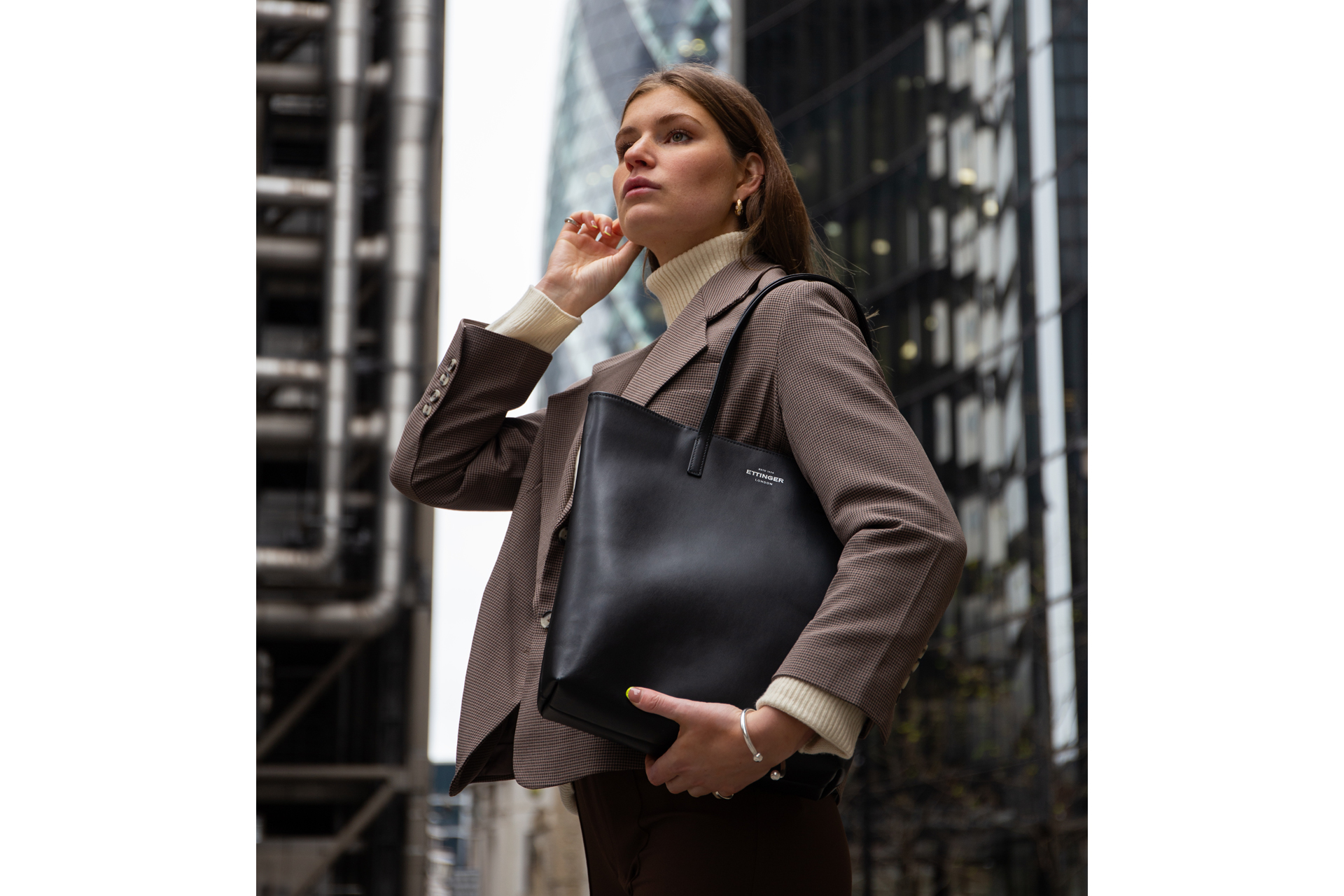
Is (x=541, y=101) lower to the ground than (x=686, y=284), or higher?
higher

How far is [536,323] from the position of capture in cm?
212

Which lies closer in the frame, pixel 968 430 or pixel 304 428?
pixel 304 428

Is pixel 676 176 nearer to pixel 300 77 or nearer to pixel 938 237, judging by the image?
pixel 300 77

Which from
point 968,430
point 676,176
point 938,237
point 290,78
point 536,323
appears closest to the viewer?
point 676,176

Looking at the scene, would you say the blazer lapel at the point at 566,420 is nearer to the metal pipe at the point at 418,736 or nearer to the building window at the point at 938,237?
the metal pipe at the point at 418,736

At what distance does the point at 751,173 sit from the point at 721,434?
0.55 meters

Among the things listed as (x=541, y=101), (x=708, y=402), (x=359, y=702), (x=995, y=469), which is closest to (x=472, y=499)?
(x=708, y=402)

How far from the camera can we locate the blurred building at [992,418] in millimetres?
15922

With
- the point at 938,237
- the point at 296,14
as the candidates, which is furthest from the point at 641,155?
the point at 938,237

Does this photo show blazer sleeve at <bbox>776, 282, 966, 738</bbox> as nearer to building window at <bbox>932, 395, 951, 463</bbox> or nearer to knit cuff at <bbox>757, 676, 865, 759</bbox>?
knit cuff at <bbox>757, 676, 865, 759</bbox>

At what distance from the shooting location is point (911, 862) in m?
17.2

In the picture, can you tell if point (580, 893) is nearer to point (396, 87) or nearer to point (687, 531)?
point (396, 87)
